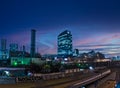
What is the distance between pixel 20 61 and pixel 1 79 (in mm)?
116438

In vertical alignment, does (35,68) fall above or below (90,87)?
above

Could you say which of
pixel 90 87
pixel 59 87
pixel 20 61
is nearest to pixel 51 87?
pixel 59 87

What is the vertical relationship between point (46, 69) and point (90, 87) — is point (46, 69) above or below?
above

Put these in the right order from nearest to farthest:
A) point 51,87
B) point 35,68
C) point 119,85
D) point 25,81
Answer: point 119,85, point 51,87, point 25,81, point 35,68

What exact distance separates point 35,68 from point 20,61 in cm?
8481

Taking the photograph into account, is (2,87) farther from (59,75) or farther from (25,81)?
(59,75)

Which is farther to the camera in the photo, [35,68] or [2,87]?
[35,68]

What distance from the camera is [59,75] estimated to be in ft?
259

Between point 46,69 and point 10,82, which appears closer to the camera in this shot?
point 10,82

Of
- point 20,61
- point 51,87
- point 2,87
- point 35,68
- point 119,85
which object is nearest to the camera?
point 119,85

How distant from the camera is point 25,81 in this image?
57.5 meters

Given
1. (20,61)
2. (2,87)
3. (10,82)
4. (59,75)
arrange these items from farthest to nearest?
(20,61), (59,75), (10,82), (2,87)

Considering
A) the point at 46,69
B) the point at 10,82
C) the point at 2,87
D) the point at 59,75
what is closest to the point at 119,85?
the point at 2,87

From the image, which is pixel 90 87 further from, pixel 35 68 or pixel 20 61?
pixel 20 61
